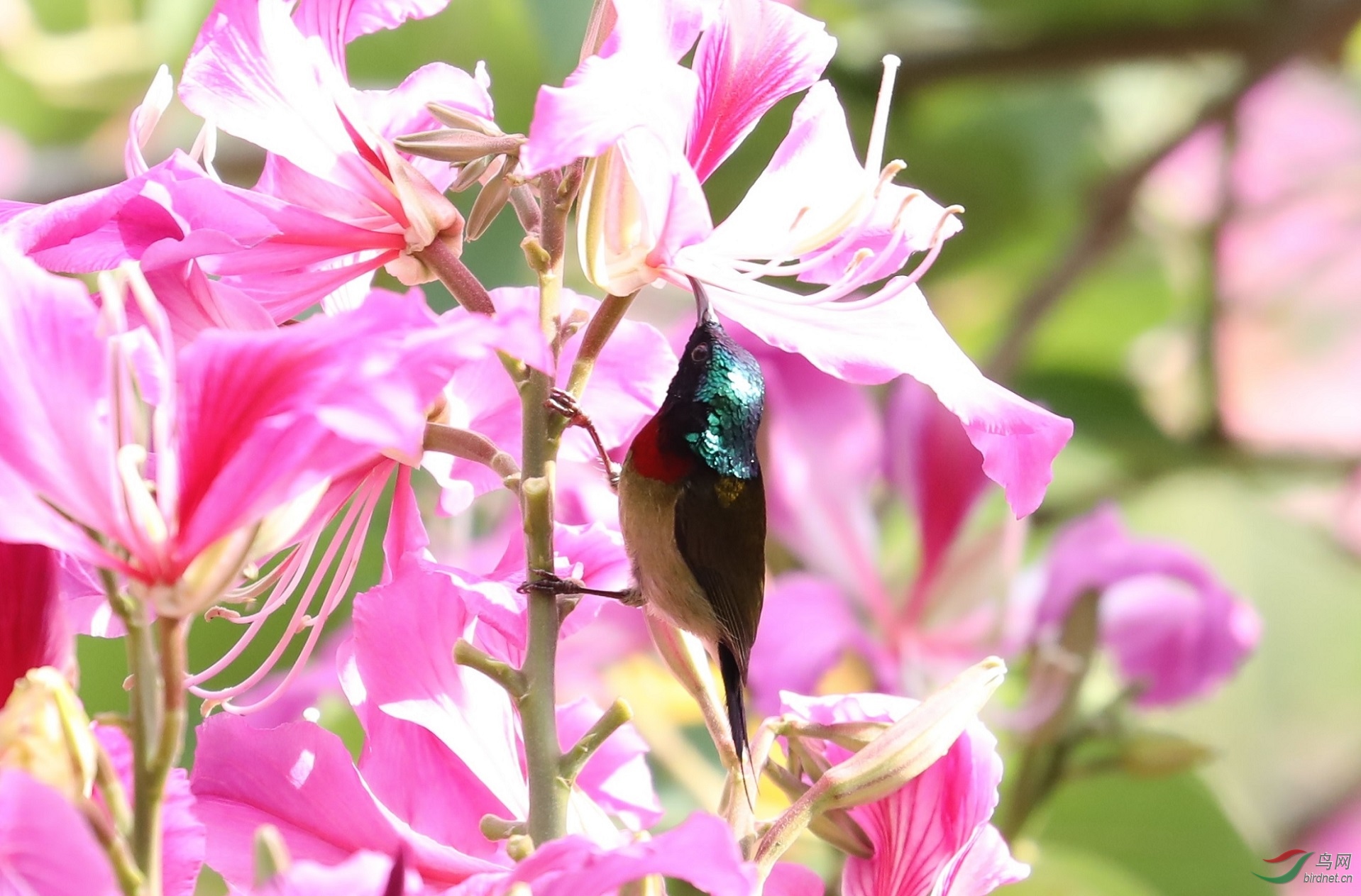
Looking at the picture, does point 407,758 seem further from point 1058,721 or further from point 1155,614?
point 1155,614

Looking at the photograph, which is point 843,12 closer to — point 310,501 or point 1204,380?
point 1204,380

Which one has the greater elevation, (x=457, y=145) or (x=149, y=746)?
(x=457, y=145)

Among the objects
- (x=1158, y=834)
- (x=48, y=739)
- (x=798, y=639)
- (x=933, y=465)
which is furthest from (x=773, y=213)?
(x=1158, y=834)

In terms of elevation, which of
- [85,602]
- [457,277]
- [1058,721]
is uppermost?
[457,277]

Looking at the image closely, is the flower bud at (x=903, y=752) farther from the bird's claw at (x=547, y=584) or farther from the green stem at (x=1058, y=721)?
the green stem at (x=1058, y=721)

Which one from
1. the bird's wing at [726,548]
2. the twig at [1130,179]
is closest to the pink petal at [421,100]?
the bird's wing at [726,548]

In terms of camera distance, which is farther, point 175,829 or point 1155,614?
point 1155,614
